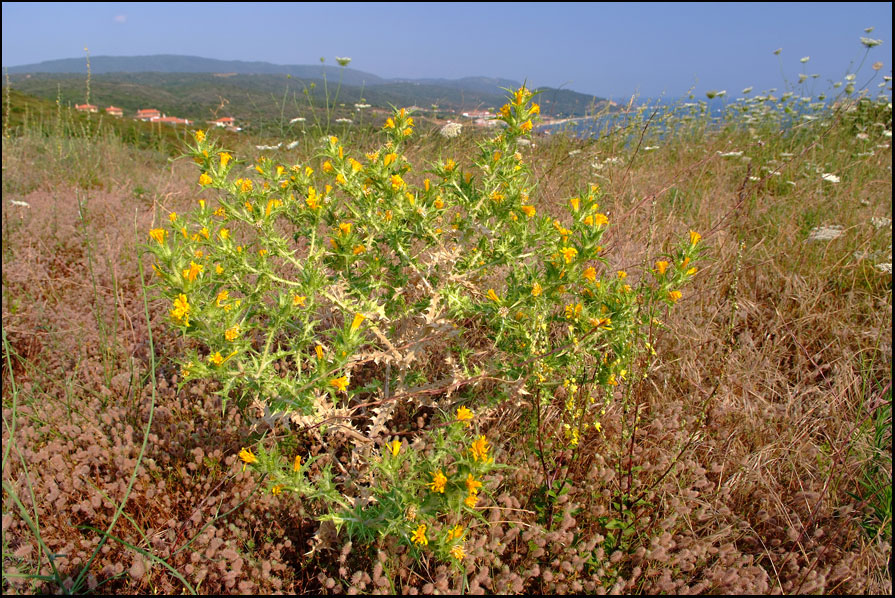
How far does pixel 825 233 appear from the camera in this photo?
3045 mm

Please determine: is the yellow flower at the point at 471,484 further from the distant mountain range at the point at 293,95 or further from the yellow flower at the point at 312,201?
the distant mountain range at the point at 293,95

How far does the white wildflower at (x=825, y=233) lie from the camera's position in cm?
297

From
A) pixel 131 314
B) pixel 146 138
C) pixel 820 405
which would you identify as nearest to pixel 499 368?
pixel 820 405

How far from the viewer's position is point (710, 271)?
2906 mm

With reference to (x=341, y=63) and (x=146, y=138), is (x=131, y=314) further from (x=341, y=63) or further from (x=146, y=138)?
(x=146, y=138)

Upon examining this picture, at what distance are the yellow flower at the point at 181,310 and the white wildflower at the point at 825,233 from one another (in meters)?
3.41

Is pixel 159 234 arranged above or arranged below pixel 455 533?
above

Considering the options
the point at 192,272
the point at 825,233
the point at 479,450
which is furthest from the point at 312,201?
the point at 825,233

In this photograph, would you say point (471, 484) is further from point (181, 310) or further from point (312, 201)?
point (312, 201)

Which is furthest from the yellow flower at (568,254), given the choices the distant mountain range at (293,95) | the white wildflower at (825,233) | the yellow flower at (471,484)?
the white wildflower at (825,233)

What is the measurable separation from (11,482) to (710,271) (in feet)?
11.5

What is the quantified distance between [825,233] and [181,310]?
3.54 m

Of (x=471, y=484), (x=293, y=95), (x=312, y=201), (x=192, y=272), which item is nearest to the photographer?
(x=471, y=484)

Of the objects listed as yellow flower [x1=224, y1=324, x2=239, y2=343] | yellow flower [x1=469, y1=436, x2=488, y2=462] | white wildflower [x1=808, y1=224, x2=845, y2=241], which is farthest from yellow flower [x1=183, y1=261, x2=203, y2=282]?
white wildflower [x1=808, y1=224, x2=845, y2=241]
